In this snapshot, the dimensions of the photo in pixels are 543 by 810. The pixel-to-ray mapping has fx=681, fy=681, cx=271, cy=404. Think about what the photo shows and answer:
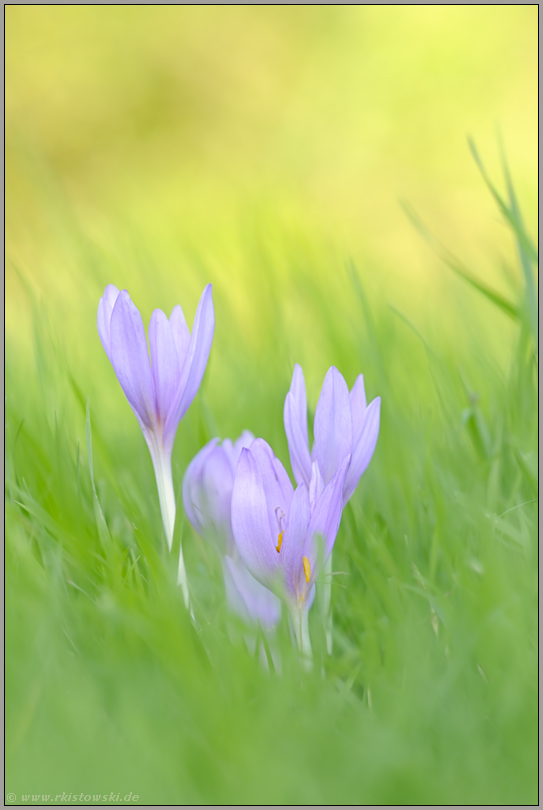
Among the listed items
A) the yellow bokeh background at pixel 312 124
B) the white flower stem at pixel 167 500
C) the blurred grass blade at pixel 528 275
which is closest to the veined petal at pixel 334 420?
the white flower stem at pixel 167 500

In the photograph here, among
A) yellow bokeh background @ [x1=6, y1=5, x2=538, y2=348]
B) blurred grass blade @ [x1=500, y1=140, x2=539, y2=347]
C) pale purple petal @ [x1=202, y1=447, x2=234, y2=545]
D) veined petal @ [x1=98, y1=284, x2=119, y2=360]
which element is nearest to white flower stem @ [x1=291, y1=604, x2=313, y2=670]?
pale purple petal @ [x1=202, y1=447, x2=234, y2=545]

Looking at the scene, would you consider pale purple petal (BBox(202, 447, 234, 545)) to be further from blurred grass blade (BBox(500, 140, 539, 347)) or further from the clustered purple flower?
blurred grass blade (BBox(500, 140, 539, 347))

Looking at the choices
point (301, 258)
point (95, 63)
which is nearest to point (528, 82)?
point (95, 63)

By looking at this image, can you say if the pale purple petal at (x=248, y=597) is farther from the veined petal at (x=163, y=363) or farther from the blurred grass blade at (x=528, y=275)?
the blurred grass blade at (x=528, y=275)

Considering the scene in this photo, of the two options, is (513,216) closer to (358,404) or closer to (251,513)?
(358,404)

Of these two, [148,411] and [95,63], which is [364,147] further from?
[148,411]

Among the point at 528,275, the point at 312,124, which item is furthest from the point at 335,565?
the point at 312,124

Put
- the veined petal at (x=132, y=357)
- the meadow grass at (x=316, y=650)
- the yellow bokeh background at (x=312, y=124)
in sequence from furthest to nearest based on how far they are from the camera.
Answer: the yellow bokeh background at (x=312, y=124) → the veined petal at (x=132, y=357) → the meadow grass at (x=316, y=650)
